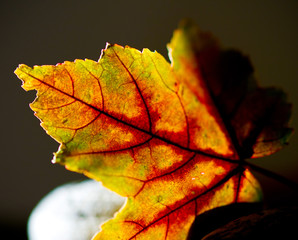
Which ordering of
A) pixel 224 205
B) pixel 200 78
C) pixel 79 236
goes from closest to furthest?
pixel 200 78 → pixel 224 205 → pixel 79 236

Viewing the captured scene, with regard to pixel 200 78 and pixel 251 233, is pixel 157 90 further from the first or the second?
pixel 251 233

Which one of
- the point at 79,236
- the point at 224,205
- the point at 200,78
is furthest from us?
the point at 79,236

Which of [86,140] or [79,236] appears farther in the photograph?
[79,236]

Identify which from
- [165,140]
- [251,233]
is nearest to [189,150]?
[165,140]

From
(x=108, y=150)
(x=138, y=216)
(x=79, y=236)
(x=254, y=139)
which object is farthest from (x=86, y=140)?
(x=79, y=236)

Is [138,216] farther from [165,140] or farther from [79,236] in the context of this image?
[79,236]

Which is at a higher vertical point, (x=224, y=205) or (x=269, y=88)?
(x=269, y=88)
